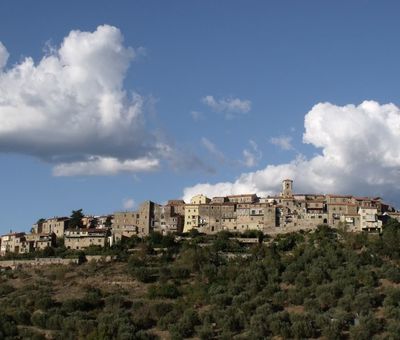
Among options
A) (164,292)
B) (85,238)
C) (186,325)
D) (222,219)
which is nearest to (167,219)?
(222,219)

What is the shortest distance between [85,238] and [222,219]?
18.0 metres

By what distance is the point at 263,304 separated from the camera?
6944 centimetres

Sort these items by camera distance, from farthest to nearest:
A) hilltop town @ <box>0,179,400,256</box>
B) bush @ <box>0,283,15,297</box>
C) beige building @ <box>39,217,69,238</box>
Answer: beige building @ <box>39,217,69,238</box> → hilltop town @ <box>0,179,400,256</box> → bush @ <box>0,283,15,297</box>

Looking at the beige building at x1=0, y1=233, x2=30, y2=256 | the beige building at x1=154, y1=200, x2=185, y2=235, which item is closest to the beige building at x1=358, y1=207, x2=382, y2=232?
the beige building at x1=154, y1=200, x2=185, y2=235

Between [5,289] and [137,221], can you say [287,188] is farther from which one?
[5,289]

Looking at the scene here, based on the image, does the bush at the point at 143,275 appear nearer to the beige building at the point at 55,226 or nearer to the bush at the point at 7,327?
the bush at the point at 7,327

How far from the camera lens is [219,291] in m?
74.0

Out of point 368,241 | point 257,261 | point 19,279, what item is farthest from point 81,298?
point 368,241

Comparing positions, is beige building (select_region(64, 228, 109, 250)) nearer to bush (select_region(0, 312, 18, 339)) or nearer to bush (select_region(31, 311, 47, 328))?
bush (select_region(31, 311, 47, 328))

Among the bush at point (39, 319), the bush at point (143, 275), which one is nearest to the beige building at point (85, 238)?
the bush at point (143, 275)

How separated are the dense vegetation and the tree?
13853 millimetres

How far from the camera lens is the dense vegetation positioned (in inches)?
2530

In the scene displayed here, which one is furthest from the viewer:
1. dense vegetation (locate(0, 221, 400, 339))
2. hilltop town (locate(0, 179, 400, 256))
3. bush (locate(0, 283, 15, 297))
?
hilltop town (locate(0, 179, 400, 256))

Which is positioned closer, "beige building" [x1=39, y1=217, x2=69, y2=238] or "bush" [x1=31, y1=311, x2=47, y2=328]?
"bush" [x1=31, y1=311, x2=47, y2=328]
